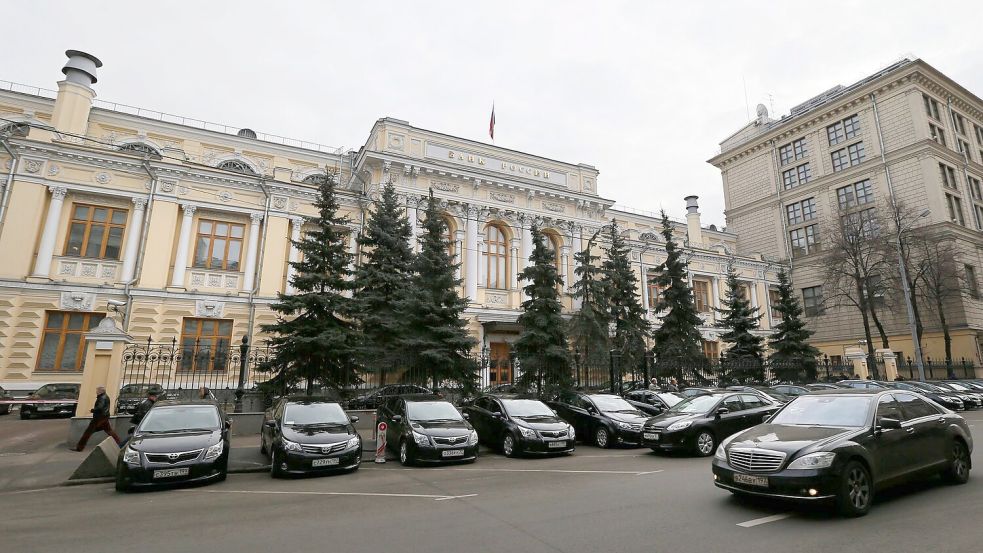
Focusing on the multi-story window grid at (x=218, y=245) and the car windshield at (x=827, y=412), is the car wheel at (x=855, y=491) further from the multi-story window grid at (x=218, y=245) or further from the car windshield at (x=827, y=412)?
the multi-story window grid at (x=218, y=245)

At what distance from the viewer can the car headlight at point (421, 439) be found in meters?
10.7

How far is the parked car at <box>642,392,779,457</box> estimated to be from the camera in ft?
36.4

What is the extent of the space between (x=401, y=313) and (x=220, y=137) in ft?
70.3

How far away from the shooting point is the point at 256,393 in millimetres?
17547

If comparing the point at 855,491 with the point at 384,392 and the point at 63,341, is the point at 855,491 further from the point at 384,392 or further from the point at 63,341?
the point at 63,341

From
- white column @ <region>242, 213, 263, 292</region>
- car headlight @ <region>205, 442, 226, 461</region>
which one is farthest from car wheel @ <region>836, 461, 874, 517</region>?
white column @ <region>242, 213, 263, 292</region>

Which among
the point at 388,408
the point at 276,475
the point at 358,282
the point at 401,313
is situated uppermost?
the point at 358,282

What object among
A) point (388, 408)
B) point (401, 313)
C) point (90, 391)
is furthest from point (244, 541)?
point (401, 313)

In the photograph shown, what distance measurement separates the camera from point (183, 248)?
2414 cm

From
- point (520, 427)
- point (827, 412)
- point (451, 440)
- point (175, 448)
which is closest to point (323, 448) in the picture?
point (175, 448)

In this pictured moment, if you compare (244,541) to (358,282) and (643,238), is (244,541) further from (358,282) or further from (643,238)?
(643,238)

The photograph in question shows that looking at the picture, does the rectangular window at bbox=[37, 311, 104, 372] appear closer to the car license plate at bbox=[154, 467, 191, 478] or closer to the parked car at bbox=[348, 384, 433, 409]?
the parked car at bbox=[348, 384, 433, 409]

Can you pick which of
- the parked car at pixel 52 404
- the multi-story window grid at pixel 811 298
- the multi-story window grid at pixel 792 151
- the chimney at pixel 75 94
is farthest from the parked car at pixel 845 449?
the multi-story window grid at pixel 792 151

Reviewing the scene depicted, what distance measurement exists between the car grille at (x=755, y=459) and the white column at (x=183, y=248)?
25.4 m
